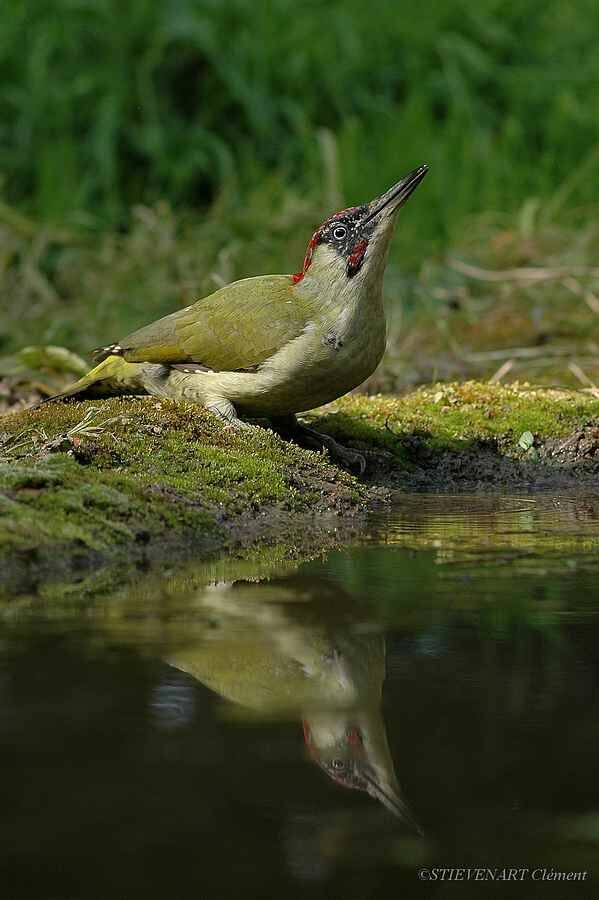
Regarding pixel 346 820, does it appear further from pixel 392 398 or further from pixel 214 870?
pixel 392 398

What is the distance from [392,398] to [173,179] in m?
4.16

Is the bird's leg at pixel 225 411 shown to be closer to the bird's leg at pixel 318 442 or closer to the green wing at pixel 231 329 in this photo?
the green wing at pixel 231 329

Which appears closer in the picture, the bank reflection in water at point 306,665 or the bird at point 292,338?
the bank reflection in water at point 306,665

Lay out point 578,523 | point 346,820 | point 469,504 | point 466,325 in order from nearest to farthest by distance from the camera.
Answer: point 346,820 < point 578,523 < point 469,504 < point 466,325

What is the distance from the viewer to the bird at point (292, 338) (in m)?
5.64

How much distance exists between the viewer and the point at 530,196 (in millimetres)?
10891

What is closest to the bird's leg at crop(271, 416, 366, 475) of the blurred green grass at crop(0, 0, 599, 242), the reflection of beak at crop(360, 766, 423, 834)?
the reflection of beak at crop(360, 766, 423, 834)

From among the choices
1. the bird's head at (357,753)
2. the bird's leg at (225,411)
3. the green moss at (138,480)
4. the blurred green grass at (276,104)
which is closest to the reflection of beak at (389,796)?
the bird's head at (357,753)

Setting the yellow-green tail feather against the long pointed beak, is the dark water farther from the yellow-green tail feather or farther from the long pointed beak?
the yellow-green tail feather

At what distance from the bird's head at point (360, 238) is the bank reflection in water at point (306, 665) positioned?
6.79 feet

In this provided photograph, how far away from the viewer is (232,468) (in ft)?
17.2

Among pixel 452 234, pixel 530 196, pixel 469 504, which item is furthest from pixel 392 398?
pixel 530 196

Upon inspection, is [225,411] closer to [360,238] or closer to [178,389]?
[178,389]

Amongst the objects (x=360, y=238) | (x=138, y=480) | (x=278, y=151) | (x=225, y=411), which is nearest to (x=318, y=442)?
(x=225, y=411)
